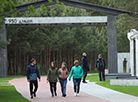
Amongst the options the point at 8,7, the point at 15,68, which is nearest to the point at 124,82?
the point at 8,7

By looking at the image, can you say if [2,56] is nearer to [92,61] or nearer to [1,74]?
[1,74]

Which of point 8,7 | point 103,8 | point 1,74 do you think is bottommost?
point 1,74

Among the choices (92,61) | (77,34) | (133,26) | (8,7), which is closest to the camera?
(8,7)

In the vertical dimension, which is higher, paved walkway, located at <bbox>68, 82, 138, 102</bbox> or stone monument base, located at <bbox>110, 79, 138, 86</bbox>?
stone monument base, located at <bbox>110, 79, 138, 86</bbox>

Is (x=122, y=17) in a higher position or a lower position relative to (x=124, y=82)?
higher

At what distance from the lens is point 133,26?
19.1 meters

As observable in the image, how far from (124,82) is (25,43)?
23.8 m

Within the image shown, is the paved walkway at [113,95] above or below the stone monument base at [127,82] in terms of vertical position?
below

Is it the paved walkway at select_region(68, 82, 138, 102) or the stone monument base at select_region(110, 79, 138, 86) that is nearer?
the paved walkway at select_region(68, 82, 138, 102)

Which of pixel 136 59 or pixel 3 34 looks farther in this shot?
pixel 3 34

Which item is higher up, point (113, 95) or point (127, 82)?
point (127, 82)

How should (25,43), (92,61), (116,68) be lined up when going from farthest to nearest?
1. (92,61)
2. (25,43)
3. (116,68)

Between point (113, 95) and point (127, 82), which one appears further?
point (127, 82)

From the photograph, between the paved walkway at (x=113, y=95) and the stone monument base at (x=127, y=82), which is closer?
the paved walkway at (x=113, y=95)
